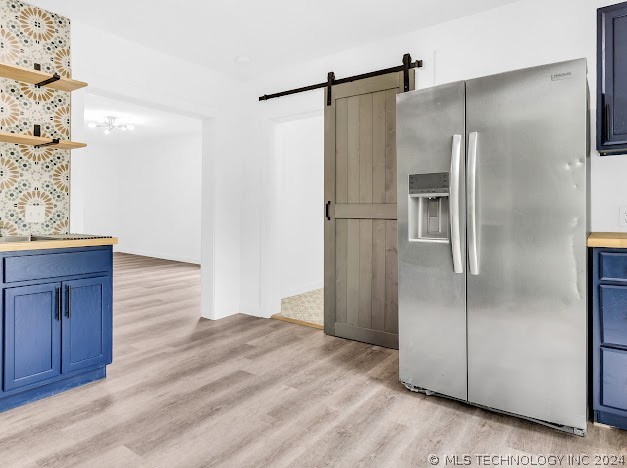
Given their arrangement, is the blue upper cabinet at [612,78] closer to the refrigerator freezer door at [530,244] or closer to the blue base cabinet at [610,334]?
the refrigerator freezer door at [530,244]

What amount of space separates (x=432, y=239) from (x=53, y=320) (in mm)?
2221

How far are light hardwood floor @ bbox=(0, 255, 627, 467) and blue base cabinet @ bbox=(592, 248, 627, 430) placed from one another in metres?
0.15

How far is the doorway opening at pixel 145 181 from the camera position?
7414mm

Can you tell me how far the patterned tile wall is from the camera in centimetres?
268

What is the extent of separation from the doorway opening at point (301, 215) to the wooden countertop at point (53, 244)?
7.80ft

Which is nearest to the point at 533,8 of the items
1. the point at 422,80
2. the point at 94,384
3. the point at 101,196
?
the point at 422,80

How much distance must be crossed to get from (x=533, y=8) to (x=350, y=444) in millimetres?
2871

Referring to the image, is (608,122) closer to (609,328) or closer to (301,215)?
(609,328)

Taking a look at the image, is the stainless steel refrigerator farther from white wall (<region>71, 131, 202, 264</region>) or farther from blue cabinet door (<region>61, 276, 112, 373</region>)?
white wall (<region>71, 131, 202, 264</region>)

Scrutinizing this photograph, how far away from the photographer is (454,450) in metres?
1.80

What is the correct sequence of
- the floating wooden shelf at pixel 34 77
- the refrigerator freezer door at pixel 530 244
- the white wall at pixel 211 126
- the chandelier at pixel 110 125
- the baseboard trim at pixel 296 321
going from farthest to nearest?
1. the chandelier at pixel 110 125
2. the baseboard trim at pixel 296 321
3. the white wall at pixel 211 126
4. the floating wooden shelf at pixel 34 77
5. the refrigerator freezer door at pixel 530 244

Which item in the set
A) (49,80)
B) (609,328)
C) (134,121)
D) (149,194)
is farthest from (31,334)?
(149,194)

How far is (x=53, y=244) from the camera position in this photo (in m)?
2.27

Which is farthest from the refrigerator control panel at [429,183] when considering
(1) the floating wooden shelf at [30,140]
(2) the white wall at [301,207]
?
(2) the white wall at [301,207]
